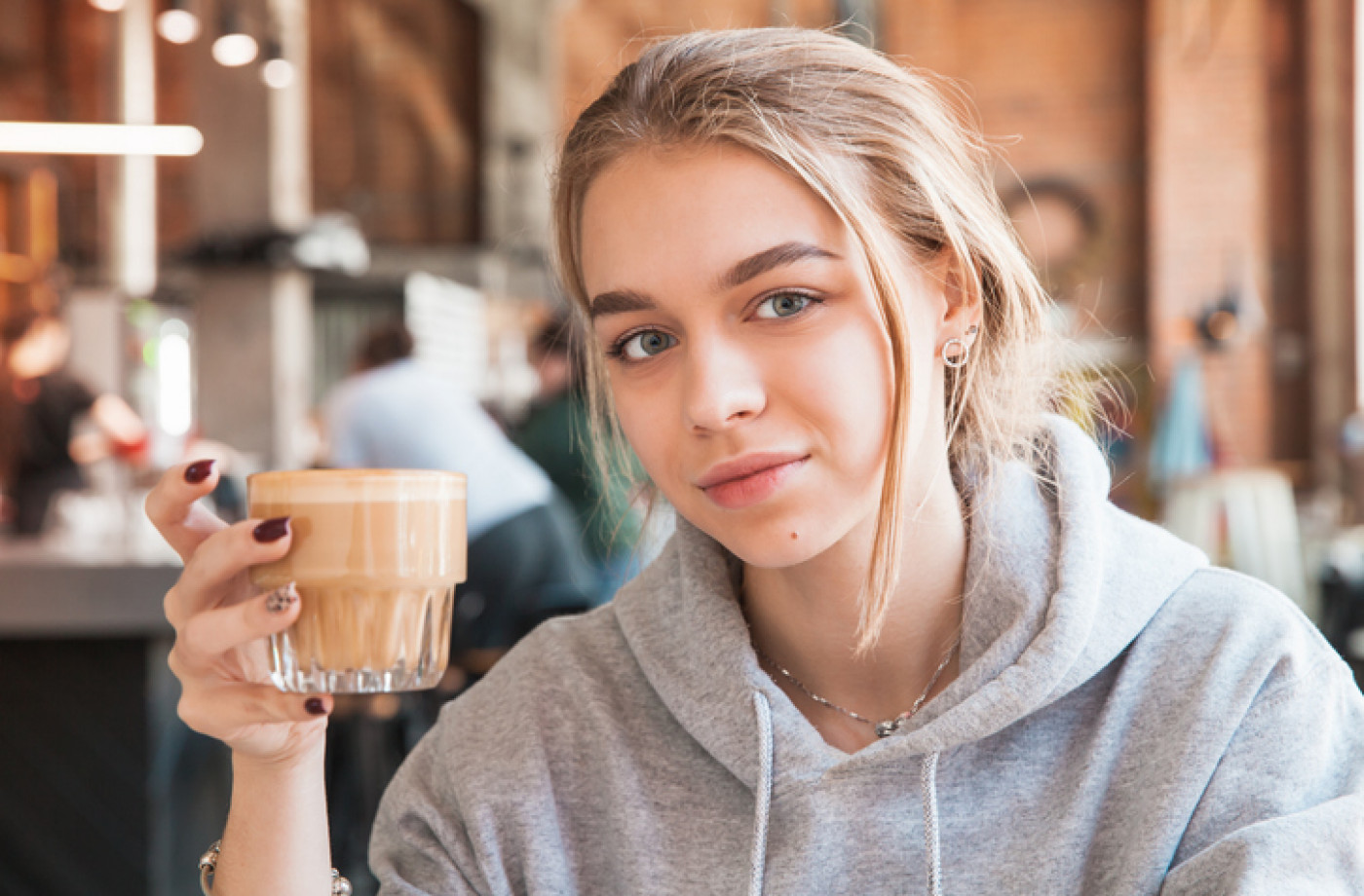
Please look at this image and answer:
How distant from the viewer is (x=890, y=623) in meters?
1.20

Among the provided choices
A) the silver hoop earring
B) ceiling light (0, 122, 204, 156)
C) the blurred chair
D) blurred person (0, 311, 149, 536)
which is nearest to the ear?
the silver hoop earring

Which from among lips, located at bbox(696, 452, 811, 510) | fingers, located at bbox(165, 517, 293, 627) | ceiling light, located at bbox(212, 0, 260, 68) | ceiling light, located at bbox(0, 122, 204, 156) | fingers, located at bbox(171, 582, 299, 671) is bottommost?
fingers, located at bbox(171, 582, 299, 671)

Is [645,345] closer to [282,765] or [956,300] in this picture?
[956,300]

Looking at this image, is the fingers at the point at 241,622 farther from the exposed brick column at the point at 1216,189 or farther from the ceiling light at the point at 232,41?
the exposed brick column at the point at 1216,189

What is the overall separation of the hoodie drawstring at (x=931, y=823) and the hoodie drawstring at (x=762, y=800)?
0.43 ft

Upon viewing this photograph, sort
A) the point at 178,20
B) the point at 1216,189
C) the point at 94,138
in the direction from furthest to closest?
1. the point at 1216,189
2. the point at 178,20
3. the point at 94,138

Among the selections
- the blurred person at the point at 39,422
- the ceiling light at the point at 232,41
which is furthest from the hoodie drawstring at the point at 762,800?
the ceiling light at the point at 232,41

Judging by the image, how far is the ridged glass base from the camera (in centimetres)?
94

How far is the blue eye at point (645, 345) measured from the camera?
1091 mm

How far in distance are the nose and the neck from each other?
0.76 ft

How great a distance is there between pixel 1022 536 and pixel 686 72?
53 centimetres

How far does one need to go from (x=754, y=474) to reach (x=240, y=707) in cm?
44

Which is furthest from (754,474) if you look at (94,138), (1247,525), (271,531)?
(1247,525)

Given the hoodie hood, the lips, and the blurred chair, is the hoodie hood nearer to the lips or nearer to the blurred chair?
the lips
